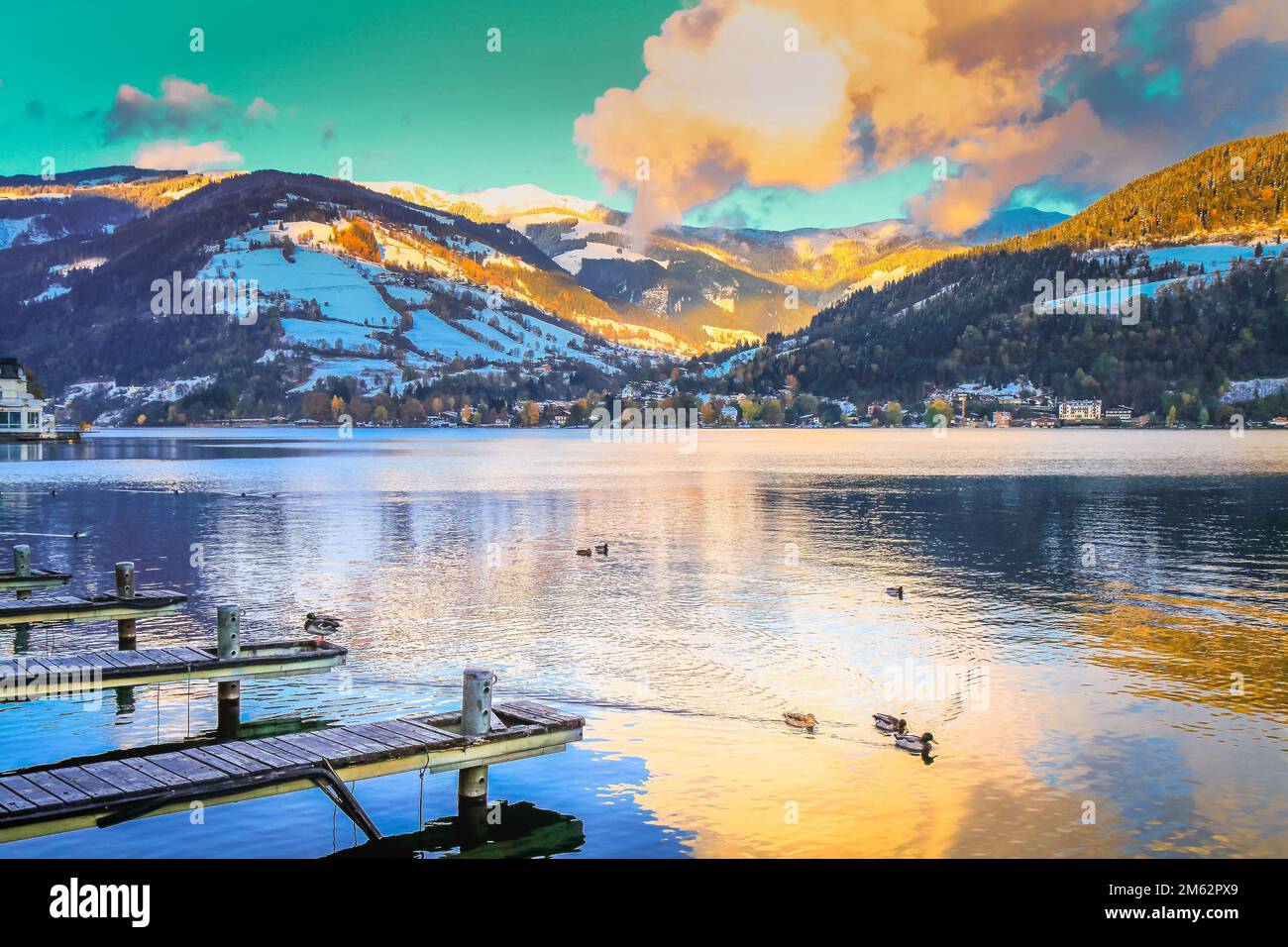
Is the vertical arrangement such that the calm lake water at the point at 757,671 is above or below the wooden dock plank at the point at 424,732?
below

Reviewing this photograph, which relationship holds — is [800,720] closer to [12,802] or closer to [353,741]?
[353,741]

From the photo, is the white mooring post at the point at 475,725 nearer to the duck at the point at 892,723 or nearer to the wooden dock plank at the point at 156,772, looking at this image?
the wooden dock plank at the point at 156,772

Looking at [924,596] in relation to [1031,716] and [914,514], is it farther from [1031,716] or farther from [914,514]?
[914,514]

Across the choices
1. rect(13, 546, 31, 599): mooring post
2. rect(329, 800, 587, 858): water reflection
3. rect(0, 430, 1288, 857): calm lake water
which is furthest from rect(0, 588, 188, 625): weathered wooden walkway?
rect(329, 800, 587, 858): water reflection

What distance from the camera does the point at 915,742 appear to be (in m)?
29.6

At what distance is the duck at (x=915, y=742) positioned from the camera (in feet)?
96.2

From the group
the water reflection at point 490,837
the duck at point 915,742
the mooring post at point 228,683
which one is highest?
the mooring post at point 228,683

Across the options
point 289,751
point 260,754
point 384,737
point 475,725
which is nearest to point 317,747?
point 289,751

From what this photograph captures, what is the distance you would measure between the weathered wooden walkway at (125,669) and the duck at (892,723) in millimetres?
18410

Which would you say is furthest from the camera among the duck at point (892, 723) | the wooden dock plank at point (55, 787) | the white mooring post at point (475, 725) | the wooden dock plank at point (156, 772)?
the duck at point (892, 723)

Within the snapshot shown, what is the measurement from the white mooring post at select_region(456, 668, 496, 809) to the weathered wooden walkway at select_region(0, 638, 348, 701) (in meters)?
11.2

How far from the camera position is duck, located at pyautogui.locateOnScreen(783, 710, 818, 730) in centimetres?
3145

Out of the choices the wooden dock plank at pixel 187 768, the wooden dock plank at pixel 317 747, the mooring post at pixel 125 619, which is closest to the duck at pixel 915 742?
the wooden dock plank at pixel 317 747
